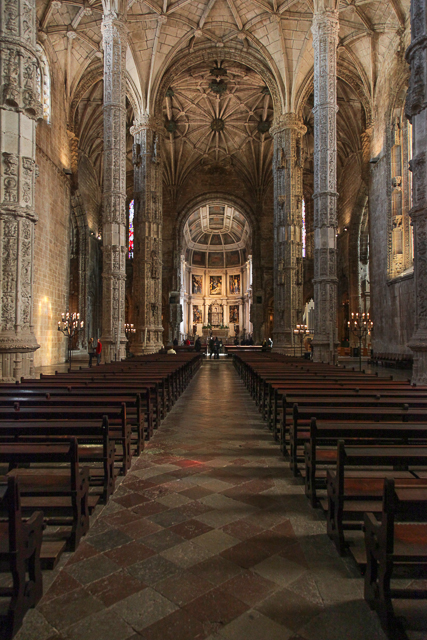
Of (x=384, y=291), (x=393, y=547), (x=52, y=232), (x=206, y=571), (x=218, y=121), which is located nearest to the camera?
(x=393, y=547)

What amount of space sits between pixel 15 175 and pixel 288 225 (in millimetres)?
16777

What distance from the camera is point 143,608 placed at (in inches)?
92.8

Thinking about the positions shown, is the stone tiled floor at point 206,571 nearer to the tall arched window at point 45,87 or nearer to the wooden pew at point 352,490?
the wooden pew at point 352,490

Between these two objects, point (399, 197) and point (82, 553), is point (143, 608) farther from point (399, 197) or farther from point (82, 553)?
point (399, 197)

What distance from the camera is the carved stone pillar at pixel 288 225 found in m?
22.4

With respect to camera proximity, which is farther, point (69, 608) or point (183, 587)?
point (183, 587)

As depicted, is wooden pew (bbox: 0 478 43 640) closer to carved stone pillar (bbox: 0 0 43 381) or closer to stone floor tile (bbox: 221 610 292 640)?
stone floor tile (bbox: 221 610 292 640)

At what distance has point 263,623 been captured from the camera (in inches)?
88.3

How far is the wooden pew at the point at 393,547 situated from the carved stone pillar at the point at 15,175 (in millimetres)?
7153

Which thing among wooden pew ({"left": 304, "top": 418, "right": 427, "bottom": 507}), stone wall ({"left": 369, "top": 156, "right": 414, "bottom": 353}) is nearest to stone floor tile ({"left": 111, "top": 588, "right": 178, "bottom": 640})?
wooden pew ({"left": 304, "top": 418, "right": 427, "bottom": 507})

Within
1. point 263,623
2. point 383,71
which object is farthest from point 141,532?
point 383,71

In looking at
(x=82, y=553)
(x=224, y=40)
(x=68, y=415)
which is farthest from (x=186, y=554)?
(x=224, y=40)

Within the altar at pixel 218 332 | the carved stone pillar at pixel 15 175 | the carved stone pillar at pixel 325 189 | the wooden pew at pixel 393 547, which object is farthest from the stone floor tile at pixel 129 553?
the altar at pixel 218 332

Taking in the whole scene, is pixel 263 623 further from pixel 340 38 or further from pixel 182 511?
pixel 340 38
